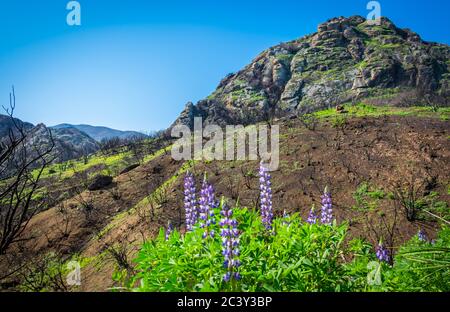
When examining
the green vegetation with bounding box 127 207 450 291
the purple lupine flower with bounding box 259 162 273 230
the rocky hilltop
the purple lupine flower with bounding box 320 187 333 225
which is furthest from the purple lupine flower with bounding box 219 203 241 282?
the rocky hilltop

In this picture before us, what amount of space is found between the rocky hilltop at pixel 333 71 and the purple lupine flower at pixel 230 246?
57.6 meters

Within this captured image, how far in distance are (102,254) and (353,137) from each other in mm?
11420

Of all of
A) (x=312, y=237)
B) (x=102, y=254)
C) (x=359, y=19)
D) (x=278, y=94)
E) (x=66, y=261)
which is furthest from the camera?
(x=359, y=19)

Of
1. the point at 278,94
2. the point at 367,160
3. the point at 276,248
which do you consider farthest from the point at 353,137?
the point at 278,94

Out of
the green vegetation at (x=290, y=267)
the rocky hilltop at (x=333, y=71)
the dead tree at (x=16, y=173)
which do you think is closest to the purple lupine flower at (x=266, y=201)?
the green vegetation at (x=290, y=267)

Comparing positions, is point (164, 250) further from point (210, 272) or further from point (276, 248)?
point (276, 248)

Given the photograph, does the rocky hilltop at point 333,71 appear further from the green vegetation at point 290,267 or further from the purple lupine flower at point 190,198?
the green vegetation at point 290,267

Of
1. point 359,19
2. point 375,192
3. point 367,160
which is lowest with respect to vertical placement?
point 375,192

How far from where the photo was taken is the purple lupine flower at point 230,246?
2096 mm

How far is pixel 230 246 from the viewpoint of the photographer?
7.83 feet

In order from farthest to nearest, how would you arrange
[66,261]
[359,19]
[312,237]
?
[359,19], [66,261], [312,237]

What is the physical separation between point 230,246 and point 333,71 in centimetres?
8925

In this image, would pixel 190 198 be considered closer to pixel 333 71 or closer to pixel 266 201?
pixel 266 201
